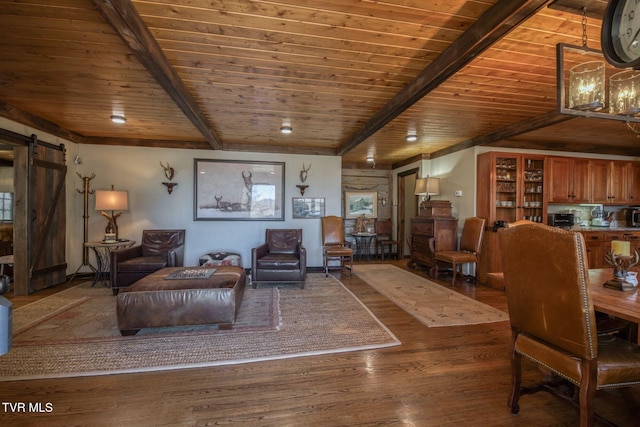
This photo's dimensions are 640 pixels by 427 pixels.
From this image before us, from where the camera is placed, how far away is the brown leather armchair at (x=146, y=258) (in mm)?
3750

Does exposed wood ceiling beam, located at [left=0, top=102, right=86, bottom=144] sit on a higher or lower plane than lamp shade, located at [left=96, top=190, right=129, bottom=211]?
higher

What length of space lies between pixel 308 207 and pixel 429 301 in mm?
2843

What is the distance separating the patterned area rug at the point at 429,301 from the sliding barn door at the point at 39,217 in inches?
195

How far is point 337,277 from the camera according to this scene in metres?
4.92

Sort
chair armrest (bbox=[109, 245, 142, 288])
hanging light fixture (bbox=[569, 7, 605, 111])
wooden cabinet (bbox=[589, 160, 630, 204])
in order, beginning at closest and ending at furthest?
hanging light fixture (bbox=[569, 7, 605, 111]) → chair armrest (bbox=[109, 245, 142, 288]) → wooden cabinet (bbox=[589, 160, 630, 204])

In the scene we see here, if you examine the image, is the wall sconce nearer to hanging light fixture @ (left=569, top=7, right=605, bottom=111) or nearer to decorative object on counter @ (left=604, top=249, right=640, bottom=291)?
hanging light fixture @ (left=569, top=7, right=605, bottom=111)

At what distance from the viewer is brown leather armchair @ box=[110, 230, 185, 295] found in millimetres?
3750

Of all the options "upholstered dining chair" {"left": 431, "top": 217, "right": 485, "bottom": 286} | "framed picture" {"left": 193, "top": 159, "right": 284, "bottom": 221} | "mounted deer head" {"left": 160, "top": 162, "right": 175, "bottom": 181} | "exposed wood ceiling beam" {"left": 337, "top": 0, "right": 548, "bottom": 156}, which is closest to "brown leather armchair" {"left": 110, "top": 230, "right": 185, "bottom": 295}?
"framed picture" {"left": 193, "top": 159, "right": 284, "bottom": 221}

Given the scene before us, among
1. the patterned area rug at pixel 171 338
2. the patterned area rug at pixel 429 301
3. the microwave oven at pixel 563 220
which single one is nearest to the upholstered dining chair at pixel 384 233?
the patterned area rug at pixel 429 301

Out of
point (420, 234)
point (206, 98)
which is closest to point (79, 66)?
point (206, 98)

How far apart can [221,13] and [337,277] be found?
13.5 feet

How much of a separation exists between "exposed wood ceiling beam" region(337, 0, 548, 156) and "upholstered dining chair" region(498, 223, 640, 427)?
127cm

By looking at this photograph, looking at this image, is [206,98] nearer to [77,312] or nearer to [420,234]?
[77,312]

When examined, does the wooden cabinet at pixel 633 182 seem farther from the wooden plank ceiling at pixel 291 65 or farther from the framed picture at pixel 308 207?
the framed picture at pixel 308 207
